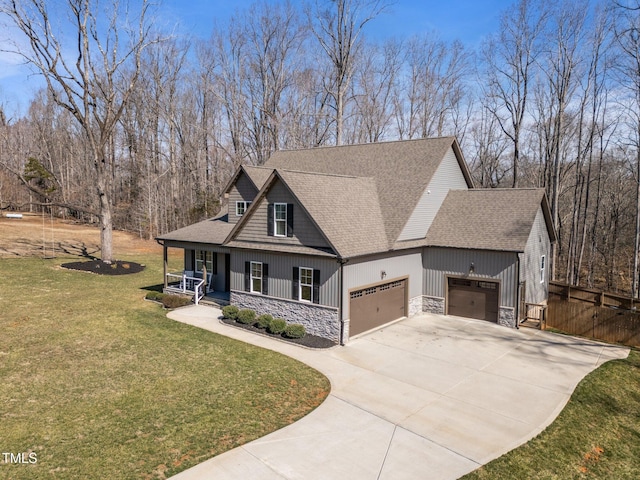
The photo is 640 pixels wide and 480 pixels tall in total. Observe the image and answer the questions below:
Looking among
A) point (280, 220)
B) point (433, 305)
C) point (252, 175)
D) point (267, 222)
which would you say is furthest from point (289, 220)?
point (433, 305)

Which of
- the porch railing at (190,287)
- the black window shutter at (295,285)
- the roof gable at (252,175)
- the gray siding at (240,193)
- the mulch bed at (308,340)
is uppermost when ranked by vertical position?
the roof gable at (252,175)

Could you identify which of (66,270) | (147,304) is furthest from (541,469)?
(66,270)

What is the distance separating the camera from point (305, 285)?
54.9 ft

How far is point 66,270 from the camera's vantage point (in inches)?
1074

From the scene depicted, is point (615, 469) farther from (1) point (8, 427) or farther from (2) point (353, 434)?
(1) point (8, 427)

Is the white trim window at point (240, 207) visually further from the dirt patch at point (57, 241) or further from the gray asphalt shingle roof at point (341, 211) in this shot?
the dirt patch at point (57, 241)

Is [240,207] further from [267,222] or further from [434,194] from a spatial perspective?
[434,194]

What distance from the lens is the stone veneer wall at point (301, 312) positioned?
52.5 ft

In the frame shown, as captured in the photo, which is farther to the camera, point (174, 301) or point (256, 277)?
point (174, 301)

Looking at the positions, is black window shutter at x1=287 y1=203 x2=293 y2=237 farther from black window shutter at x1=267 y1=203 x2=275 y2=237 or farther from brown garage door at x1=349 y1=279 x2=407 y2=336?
brown garage door at x1=349 y1=279 x2=407 y2=336

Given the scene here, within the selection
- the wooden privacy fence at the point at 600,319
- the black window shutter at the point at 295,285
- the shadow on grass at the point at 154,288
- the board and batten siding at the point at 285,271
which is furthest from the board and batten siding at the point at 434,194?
the shadow on grass at the point at 154,288

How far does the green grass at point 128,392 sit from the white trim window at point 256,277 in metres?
3.06

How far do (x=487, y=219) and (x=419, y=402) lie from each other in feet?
38.6

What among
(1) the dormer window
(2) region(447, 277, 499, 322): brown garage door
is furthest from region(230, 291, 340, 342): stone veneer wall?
(2) region(447, 277, 499, 322): brown garage door
